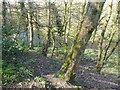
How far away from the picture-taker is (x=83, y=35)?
713 centimetres

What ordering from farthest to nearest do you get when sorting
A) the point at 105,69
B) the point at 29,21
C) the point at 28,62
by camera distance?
the point at 105,69 < the point at 29,21 < the point at 28,62

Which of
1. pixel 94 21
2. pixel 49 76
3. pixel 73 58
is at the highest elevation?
pixel 94 21

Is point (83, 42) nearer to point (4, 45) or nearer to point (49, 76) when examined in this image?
point (49, 76)

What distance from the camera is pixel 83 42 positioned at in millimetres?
7180

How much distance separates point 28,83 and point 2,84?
70 centimetres

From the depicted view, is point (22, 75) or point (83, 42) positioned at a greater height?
point (83, 42)

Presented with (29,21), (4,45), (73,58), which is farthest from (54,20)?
(73,58)

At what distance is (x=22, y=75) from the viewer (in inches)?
278

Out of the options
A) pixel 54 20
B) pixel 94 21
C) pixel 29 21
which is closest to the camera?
pixel 94 21

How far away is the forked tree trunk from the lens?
7.03 meters

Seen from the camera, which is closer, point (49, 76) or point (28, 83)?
point (28, 83)

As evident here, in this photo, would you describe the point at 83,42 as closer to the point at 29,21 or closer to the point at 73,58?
the point at 73,58

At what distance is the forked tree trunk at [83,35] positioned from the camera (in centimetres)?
703

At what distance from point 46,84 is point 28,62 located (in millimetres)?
1926
